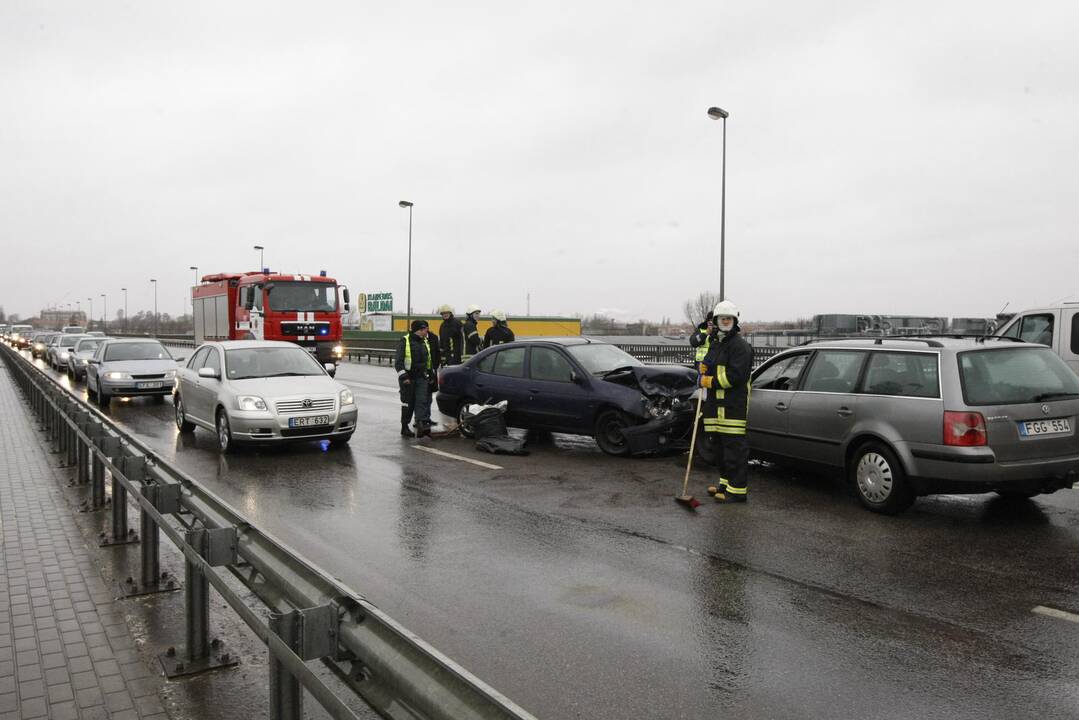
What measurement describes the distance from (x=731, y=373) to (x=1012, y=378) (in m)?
2.37

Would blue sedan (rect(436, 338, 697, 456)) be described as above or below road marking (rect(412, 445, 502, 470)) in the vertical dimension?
above

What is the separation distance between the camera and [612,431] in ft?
33.4

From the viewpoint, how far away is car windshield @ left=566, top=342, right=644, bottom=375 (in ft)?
35.2

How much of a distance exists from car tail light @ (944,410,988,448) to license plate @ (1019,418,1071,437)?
0.36 metres

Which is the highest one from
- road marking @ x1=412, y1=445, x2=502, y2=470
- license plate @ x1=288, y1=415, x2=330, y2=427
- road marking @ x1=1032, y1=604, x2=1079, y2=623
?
license plate @ x1=288, y1=415, x2=330, y2=427

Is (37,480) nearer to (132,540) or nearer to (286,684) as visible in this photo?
(132,540)

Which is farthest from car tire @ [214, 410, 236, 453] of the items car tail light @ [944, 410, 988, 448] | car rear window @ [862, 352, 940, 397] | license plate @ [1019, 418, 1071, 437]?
license plate @ [1019, 418, 1071, 437]

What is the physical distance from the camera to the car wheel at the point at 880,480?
6793 mm

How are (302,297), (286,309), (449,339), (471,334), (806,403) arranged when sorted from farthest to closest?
1. (302,297)
2. (286,309)
3. (471,334)
4. (449,339)
5. (806,403)

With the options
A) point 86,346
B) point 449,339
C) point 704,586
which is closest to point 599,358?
point 449,339

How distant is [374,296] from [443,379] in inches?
1783

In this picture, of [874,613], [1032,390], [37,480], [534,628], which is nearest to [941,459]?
[1032,390]

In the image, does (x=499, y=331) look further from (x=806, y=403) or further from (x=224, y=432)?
(x=806, y=403)

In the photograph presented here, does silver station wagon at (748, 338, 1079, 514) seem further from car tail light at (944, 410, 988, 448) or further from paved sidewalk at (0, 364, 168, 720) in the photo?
paved sidewalk at (0, 364, 168, 720)
